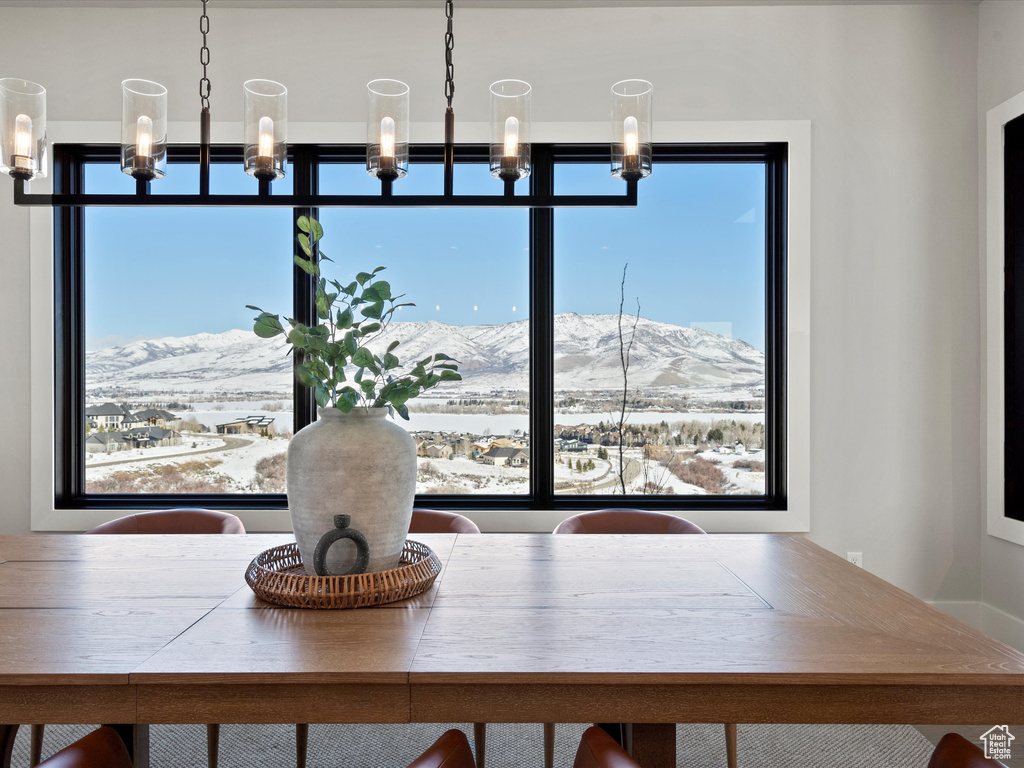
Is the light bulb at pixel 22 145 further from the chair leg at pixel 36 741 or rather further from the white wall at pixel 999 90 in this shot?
the white wall at pixel 999 90

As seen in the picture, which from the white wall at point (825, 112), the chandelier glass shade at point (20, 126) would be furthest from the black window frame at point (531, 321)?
the chandelier glass shade at point (20, 126)

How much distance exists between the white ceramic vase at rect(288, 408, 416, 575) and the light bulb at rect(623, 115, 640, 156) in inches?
34.8

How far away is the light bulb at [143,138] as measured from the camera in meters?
1.53

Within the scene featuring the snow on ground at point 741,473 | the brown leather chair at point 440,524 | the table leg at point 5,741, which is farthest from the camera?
the snow on ground at point 741,473

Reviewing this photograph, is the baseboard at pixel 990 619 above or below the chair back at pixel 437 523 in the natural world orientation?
below

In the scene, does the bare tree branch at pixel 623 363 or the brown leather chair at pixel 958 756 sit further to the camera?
the bare tree branch at pixel 623 363

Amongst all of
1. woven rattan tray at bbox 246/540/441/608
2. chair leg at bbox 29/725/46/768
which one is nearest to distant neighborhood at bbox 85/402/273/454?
chair leg at bbox 29/725/46/768

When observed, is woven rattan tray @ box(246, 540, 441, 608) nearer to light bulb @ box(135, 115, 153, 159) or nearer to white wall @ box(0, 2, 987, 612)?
light bulb @ box(135, 115, 153, 159)

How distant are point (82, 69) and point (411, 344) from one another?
1.95 metres

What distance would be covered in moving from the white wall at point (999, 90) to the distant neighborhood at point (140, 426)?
131 inches

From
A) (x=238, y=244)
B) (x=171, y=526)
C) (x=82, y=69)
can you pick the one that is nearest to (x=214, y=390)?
(x=238, y=244)

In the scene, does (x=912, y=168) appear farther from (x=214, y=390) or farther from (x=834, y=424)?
(x=214, y=390)

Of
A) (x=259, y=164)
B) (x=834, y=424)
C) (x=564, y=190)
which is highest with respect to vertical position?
(x=564, y=190)

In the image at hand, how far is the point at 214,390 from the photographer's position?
9.70 feet
